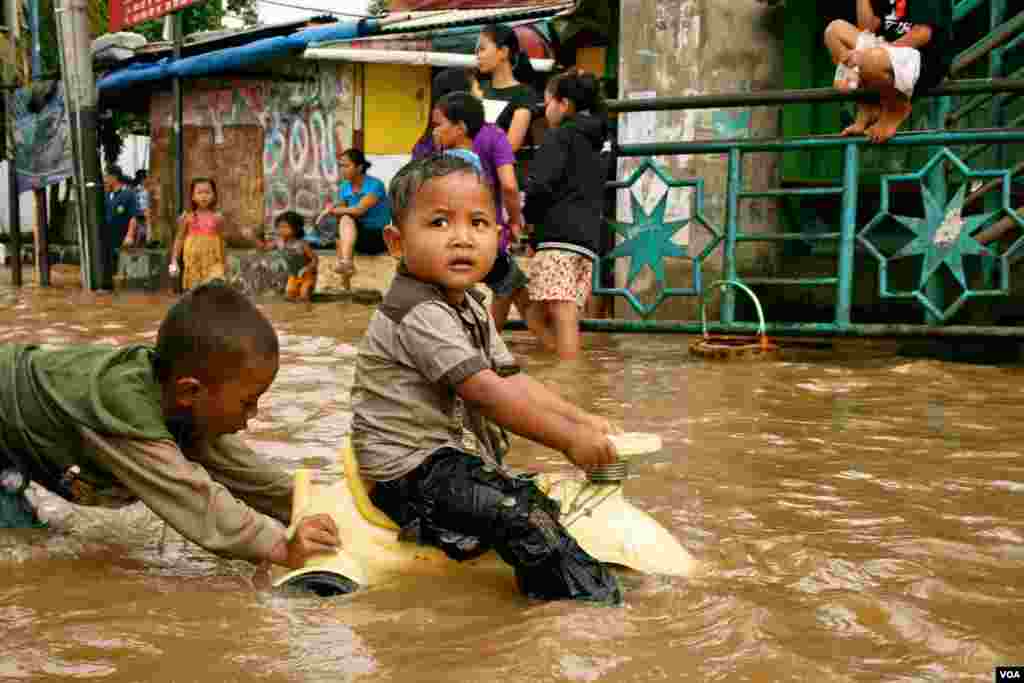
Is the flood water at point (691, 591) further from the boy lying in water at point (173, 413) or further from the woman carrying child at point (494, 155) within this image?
the woman carrying child at point (494, 155)

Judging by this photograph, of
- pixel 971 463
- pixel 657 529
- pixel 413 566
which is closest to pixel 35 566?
pixel 413 566

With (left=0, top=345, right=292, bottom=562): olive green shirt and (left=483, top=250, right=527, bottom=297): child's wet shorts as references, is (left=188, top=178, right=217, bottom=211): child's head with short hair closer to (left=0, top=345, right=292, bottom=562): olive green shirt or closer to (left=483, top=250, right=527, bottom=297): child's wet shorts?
(left=483, top=250, right=527, bottom=297): child's wet shorts

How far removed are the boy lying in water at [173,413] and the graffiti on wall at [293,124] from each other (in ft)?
35.1

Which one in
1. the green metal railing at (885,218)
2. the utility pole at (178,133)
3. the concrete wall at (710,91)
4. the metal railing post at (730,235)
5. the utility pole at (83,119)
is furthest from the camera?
the utility pole at (178,133)

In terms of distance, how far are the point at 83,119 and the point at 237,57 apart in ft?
6.13

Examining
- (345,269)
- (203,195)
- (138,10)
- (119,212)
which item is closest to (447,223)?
(345,269)

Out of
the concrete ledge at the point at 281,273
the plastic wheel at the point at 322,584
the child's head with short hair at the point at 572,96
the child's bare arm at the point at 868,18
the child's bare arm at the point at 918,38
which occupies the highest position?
the child's bare arm at the point at 868,18

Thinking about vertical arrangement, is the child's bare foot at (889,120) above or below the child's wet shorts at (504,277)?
above

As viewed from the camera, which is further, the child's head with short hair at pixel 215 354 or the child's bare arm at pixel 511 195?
the child's bare arm at pixel 511 195

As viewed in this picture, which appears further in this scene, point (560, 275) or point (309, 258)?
point (309, 258)

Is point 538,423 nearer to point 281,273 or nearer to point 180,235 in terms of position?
point 281,273

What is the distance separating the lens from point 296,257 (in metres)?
12.0

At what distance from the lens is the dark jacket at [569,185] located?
6.22 m

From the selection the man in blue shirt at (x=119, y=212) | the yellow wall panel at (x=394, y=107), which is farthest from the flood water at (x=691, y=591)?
the man in blue shirt at (x=119, y=212)
